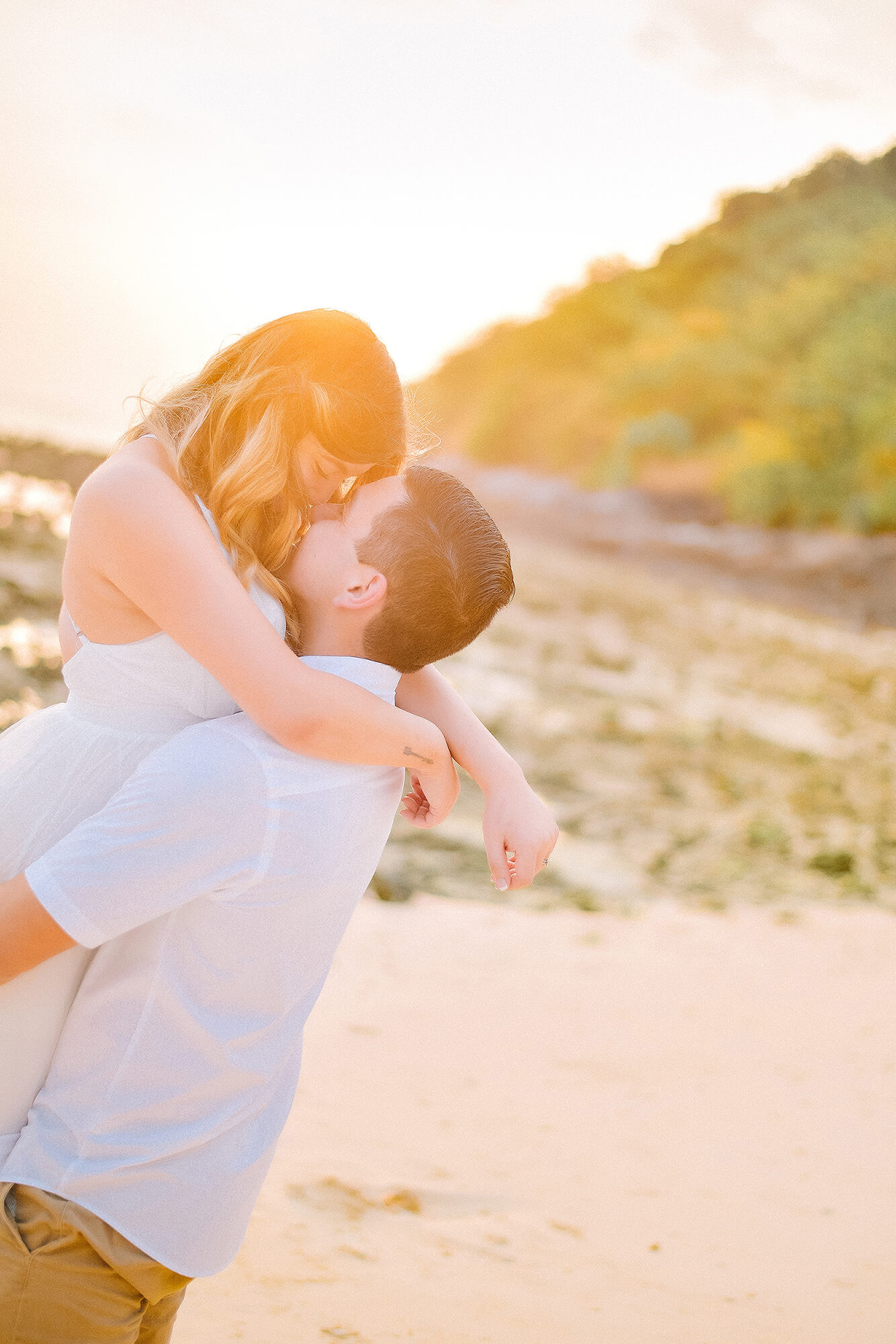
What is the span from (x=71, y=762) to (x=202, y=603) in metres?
0.30

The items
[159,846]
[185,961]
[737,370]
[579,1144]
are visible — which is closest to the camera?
[159,846]

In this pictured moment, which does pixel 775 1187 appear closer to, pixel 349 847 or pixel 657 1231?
pixel 657 1231

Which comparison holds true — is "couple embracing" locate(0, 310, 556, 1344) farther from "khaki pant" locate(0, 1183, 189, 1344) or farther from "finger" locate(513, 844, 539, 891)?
"finger" locate(513, 844, 539, 891)

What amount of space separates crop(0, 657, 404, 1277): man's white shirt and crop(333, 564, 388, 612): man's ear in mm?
236

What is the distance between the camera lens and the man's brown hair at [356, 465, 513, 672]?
166cm

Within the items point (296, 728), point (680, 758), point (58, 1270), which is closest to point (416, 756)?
point (296, 728)

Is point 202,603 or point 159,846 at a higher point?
point 202,603

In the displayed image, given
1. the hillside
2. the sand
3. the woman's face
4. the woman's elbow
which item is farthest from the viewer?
the hillside

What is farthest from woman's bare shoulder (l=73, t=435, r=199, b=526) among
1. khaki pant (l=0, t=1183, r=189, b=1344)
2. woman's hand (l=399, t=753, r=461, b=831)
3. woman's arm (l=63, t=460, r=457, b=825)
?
khaki pant (l=0, t=1183, r=189, b=1344)

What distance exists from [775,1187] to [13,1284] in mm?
2736

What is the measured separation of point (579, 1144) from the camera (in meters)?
3.73

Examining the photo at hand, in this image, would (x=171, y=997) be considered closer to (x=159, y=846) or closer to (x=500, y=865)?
(x=159, y=846)

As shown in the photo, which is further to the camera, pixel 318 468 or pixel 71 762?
pixel 318 468

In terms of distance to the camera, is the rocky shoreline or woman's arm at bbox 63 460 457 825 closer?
woman's arm at bbox 63 460 457 825
